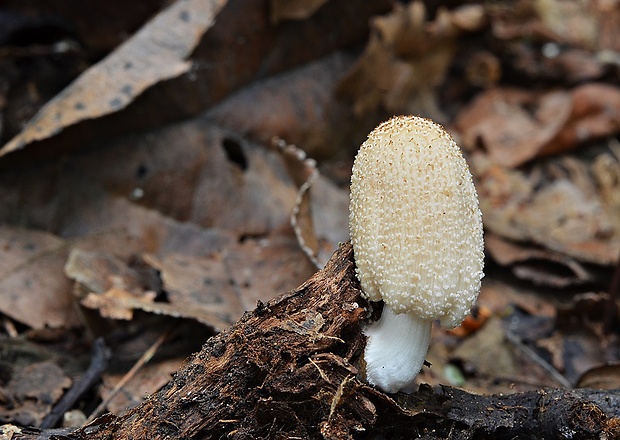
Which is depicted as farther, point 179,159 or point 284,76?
point 284,76

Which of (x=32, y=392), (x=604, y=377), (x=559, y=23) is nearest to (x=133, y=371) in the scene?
(x=32, y=392)

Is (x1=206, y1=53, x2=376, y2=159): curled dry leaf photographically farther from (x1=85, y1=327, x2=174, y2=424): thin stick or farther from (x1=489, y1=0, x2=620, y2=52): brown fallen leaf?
(x1=489, y1=0, x2=620, y2=52): brown fallen leaf

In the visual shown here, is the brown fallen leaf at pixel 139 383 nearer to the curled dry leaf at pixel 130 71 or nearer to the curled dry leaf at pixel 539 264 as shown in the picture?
the curled dry leaf at pixel 130 71

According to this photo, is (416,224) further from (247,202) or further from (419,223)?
(247,202)

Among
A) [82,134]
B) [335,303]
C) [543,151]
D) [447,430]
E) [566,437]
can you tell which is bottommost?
[543,151]

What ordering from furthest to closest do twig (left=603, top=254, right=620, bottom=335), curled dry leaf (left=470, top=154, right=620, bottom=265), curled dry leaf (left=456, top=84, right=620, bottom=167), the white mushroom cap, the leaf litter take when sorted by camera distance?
curled dry leaf (left=456, top=84, right=620, bottom=167) → curled dry leaf (left=470, top=154, right=620, bottom=265) → twig (left=603, top=254, right=620, bottom=335) → the leaf litter → the white mushroom cap

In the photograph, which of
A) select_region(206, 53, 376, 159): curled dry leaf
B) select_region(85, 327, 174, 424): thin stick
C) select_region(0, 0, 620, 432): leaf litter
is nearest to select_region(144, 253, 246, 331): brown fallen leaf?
select_region(0, 0, 620, 432): leaf litter

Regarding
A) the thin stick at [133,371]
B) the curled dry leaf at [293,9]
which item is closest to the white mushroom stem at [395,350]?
the thin stick at [133,371]

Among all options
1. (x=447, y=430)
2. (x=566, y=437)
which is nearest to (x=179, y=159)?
(x=447, y=430)

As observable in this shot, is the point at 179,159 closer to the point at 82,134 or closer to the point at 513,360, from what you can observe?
the point at 82,134
